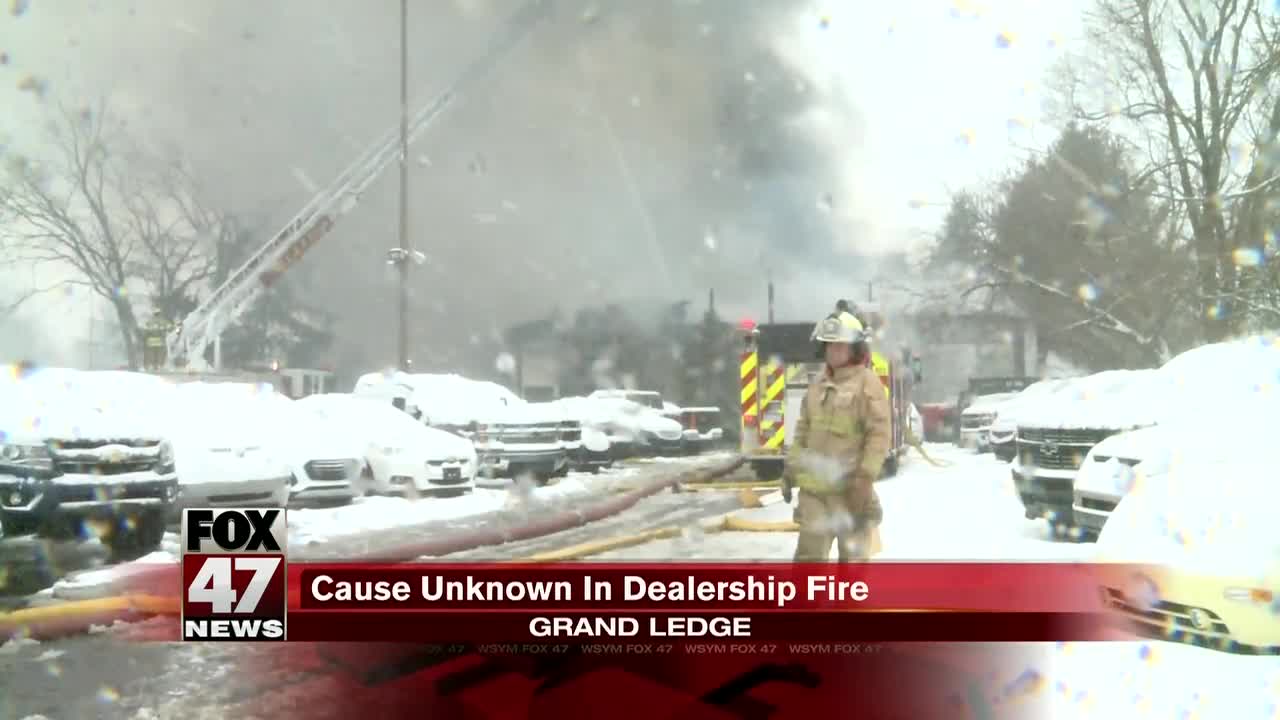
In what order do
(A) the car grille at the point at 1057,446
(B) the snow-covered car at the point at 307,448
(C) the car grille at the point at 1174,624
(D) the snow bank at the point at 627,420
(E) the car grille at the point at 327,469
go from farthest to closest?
(D) the snow bank at the point at 627,420 → (E) the car grille at the point at 327,469 → (A) the car grille at the point at 1057,446 → (B) the snow-covered car at the point at 307,448 → (C) the car grille at the point at 1174,624

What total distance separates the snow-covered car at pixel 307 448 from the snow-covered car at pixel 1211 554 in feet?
10.3

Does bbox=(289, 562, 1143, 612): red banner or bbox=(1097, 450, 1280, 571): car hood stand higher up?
bbox=(1097, 450, 1280, 571): car hood

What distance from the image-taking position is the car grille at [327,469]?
5.71 m

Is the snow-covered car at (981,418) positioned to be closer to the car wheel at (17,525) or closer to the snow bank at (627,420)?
the snow bank at (627,420)

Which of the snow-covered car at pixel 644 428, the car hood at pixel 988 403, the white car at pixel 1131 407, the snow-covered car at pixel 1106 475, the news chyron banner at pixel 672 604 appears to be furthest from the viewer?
the car hood at pixel 988 403

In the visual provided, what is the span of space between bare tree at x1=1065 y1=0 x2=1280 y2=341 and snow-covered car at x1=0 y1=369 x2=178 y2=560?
13.6ft

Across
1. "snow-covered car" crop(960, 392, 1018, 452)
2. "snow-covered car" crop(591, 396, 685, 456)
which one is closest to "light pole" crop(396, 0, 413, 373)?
"snow-covered car" crop(591, 396, 685, 456)

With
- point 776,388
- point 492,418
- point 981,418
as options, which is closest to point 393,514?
point 492,418

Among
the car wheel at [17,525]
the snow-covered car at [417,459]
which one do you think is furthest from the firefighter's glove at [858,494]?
the snow-covered car at [417,459]

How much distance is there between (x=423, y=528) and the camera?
461cm

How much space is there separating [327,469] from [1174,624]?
498 cm

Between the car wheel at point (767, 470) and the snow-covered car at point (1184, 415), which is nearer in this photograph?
the snow-covered car at point (1184, 415)

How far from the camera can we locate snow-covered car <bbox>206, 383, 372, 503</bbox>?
4231mm

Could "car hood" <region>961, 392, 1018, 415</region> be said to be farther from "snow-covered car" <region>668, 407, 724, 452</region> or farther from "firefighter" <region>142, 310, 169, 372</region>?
"firefighter" <region>142, 310, 169, 372</region>
